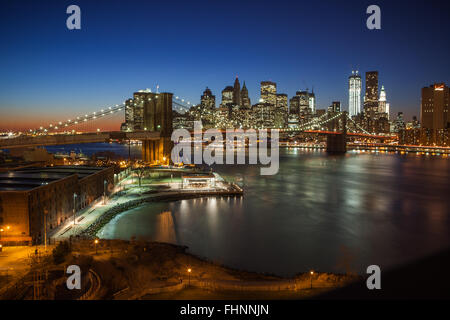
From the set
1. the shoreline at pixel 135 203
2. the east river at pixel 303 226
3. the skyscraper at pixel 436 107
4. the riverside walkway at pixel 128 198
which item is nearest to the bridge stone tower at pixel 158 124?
the riverside walkway at pixel 128 198

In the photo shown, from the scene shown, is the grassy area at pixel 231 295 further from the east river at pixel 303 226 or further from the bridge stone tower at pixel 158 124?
the bridge stone tower at pixel 158 124

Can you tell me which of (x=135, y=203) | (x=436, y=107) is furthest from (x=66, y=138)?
(x=436, y=107)

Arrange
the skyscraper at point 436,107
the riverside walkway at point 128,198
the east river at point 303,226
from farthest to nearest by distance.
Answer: the skyscraper at point 436,107 → the riverside walkway at point 128,198 → the east river at point 303,226

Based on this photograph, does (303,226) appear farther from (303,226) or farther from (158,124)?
(158,124)

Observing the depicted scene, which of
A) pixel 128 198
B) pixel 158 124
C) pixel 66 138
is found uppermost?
pixel 158 124

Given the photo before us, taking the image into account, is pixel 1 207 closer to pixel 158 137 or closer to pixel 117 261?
pixel 117 261

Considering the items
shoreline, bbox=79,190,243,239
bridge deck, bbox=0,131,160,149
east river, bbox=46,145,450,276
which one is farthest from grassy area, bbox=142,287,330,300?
bridge deck, bbox=0,131,160,149

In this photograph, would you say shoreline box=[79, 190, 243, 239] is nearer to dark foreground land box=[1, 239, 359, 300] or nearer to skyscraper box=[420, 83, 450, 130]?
dark foreground land box=[1, 239, 359, 300]
